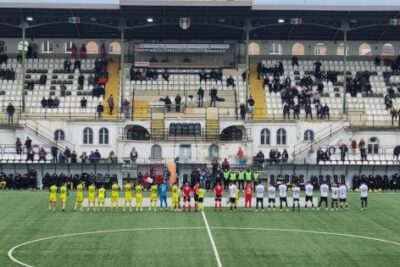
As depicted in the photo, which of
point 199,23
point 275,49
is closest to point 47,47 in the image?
point 199,23

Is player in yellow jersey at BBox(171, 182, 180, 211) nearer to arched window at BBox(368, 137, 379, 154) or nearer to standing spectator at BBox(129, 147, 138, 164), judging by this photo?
standing spectator at BBox(129, 147, 138, 164)

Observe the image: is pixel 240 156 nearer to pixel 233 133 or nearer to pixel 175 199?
pixel 233 133

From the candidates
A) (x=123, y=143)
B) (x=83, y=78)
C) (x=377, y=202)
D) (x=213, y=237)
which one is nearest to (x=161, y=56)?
(x=83, y=78)

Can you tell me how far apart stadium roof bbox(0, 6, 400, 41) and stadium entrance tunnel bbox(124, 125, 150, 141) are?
25.9 ft

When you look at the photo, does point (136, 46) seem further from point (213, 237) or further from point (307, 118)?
point (213, 237)

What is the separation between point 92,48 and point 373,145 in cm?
2657

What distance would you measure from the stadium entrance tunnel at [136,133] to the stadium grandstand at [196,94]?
10cm

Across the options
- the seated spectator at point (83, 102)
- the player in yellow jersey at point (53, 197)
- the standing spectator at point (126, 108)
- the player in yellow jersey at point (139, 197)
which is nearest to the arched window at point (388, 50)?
the standing spectator at point (126, 108)

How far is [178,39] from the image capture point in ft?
268

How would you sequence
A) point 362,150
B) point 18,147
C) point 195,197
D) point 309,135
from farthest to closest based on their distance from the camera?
point 309,135 → point 362,150 → point 18,147 → point 195,197

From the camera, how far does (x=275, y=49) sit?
87312 millimetres

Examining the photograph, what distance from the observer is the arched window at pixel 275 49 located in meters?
84.4

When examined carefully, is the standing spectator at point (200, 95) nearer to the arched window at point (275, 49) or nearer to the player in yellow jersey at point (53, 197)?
the arched window at point (275, 49)

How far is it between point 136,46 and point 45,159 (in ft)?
62.4
